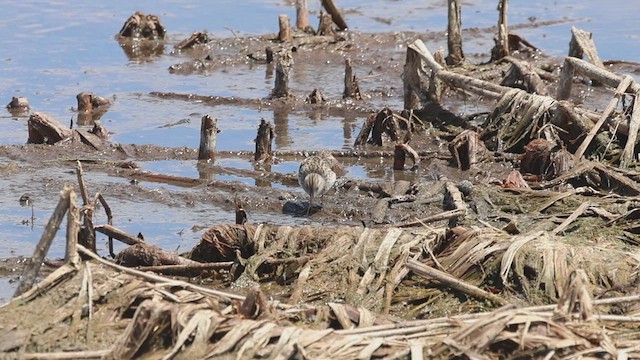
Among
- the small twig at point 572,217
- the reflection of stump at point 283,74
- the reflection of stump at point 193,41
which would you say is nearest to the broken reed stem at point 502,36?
the reflection of stump at point 283,74

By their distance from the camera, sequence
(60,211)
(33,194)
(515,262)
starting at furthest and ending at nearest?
(33,194) < (515,262) < (60,211)

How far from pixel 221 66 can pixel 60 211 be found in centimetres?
1246

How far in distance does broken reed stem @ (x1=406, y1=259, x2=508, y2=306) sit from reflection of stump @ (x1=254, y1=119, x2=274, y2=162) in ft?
17.3

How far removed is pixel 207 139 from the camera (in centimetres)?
1252

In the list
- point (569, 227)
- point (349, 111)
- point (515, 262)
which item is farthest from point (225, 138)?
point (515, 262)

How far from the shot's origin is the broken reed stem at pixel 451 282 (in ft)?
23.9

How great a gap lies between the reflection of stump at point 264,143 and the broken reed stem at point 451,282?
5262 mm

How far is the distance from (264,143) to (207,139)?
1.96ft

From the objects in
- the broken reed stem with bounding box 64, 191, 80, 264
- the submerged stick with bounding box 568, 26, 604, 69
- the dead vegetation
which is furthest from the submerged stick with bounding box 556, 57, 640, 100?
the broken reed stem with bounding box 64, 191, 80, 264

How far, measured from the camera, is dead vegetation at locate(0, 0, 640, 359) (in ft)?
19.5

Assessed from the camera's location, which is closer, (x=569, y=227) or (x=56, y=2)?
(x=569, y=227)

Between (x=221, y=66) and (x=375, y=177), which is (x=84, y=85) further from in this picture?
(x=375, y=177)

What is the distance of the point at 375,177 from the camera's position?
1242 centimetres

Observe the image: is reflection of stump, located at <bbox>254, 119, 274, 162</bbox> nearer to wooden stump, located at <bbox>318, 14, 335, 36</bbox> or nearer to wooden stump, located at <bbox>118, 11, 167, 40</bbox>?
wooden stump, located at <bbox>318, 14, 335, 36</bbox>
